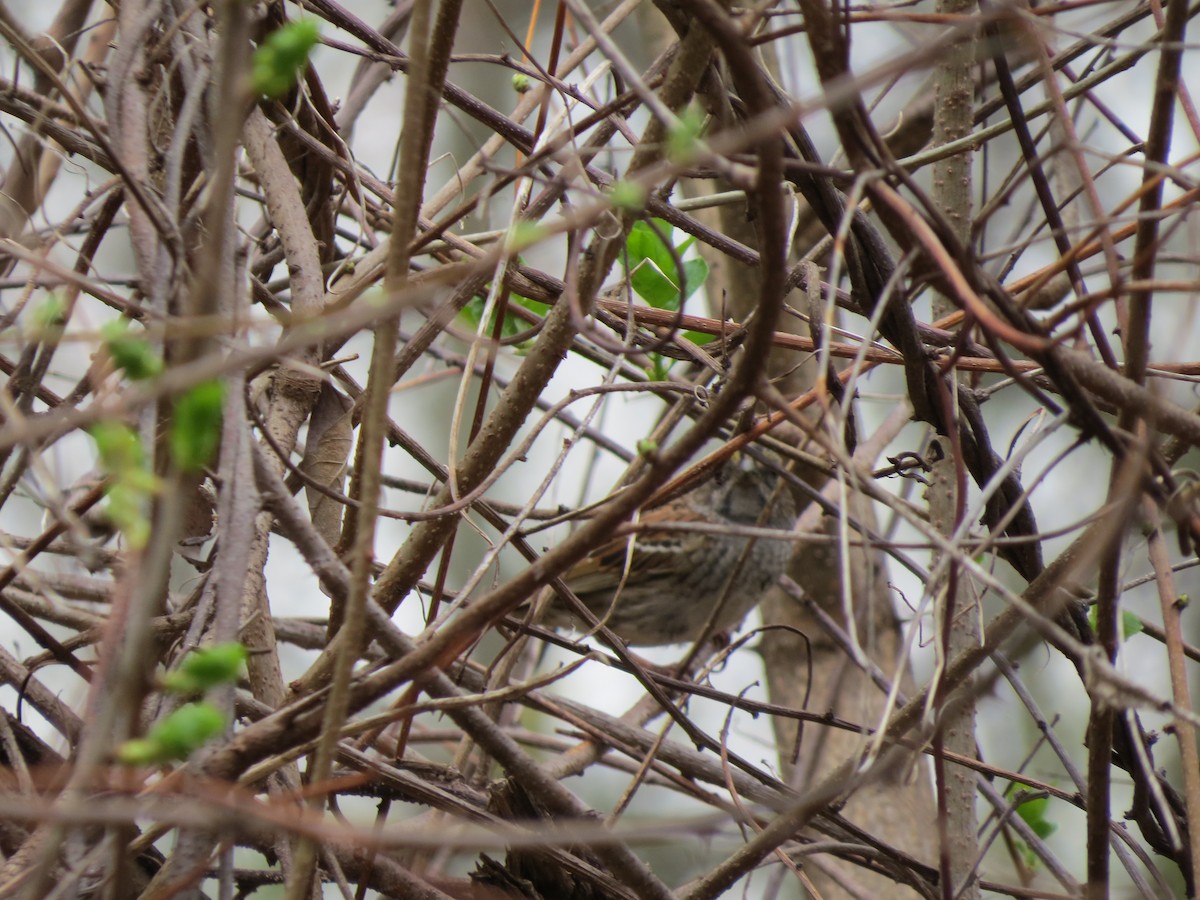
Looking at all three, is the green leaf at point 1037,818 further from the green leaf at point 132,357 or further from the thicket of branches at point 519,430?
the green leaf at point 132,357

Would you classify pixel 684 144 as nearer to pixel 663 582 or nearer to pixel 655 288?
pixel 655 288

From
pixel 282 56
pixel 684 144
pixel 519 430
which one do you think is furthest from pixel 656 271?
pixel 282 56

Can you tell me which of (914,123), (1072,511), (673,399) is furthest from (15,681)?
(1072,511)

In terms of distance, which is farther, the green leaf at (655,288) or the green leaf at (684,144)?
the green leaf at (655,288)

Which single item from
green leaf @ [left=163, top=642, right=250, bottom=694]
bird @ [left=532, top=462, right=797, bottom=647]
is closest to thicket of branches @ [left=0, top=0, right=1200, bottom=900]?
green leaf @ [left=163, top=642, right=250, bottom=694]

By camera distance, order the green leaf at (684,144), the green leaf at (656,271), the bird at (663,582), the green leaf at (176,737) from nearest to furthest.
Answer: the green leaf at (176,737) → the green leaf at (684,144) → the green leaf at (656,271) → the bird at (663,582)

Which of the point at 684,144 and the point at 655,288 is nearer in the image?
the point at 684,144

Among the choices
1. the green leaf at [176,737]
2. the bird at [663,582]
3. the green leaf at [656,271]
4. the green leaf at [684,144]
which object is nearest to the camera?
the green leaf at [176,737]

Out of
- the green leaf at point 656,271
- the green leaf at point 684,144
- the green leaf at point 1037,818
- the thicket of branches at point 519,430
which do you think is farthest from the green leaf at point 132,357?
the green leaf at point 1037,818

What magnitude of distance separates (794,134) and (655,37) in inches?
79.0

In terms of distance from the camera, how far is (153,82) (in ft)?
6.15

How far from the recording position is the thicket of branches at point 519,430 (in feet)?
3.38

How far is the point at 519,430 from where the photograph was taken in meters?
1.93

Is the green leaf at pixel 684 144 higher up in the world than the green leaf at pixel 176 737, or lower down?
higher up
